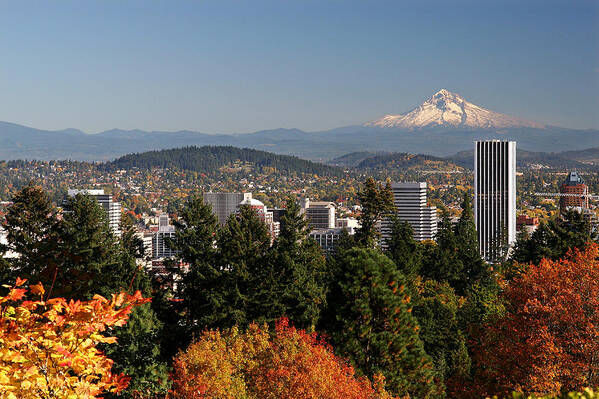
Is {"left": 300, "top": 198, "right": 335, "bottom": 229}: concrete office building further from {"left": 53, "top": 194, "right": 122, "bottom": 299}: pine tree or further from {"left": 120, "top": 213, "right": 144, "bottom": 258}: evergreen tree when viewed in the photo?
{"left": 53, "top": 194, "right": 122, "bottom": 299}: pine tree

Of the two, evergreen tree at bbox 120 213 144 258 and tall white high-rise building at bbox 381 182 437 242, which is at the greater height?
evergreen tree at bbox 120 213 144 258

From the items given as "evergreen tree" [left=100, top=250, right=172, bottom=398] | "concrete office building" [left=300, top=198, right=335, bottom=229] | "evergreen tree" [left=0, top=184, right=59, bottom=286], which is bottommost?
"concrete office building" [left=300, top=198, right=335, bottom=229]

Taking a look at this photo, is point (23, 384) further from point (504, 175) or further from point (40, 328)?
point (504, 175)

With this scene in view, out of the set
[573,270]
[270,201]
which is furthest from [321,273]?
[270,201]

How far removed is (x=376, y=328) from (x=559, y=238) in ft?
48.3

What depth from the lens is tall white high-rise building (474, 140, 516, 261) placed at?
12550 centimetres

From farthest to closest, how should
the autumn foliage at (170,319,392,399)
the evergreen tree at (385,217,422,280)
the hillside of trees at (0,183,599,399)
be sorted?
the evergreen tree at (385,217,422,280) → the autumn foliage at (170,319,392,399) → the hillside of trees at (0,183,599,399)

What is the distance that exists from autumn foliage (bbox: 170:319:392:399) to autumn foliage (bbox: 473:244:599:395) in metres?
2.41

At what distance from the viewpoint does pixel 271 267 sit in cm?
2027

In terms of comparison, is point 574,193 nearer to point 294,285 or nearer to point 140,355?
point 294,285

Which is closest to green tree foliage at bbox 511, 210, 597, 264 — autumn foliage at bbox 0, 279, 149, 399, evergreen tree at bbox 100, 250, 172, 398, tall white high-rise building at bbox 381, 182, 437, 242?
evergreen tree at bbox 100, 250, 172, 398

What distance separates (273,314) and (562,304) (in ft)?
27.0

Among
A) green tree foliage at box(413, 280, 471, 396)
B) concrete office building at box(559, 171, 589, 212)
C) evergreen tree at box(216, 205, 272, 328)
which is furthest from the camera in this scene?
concrete office building at box(559, 171, 589, 212)

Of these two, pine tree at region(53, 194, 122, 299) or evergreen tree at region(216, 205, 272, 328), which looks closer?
evergreen tree at region(216, 205, 272, 328)
